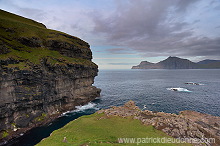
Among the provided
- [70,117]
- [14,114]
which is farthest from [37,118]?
[70,117]

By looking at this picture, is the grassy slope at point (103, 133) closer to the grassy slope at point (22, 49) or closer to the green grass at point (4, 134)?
the green grass at point (4, 134)

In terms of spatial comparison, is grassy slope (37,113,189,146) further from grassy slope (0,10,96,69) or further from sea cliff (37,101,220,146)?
grassy slope (0,10,96,69)

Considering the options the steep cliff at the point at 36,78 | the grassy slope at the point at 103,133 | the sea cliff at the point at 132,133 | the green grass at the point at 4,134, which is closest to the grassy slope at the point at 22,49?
the steep cliff at the point at 36,78

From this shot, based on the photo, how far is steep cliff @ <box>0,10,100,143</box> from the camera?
3525 cm

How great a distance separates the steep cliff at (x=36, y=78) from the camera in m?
35.2

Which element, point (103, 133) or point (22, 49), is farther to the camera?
point (22, 49)

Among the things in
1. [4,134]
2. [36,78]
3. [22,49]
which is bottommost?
[4,134]

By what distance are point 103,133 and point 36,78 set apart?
33.6m

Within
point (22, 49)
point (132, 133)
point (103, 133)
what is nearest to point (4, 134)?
point (103, 133)

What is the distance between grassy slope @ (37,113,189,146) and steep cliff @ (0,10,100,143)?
60.2 feet

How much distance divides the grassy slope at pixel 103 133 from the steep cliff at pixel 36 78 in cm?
1834

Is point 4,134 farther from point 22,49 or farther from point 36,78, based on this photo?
point 22,49

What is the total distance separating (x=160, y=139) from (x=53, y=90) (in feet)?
148

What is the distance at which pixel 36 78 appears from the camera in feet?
140
